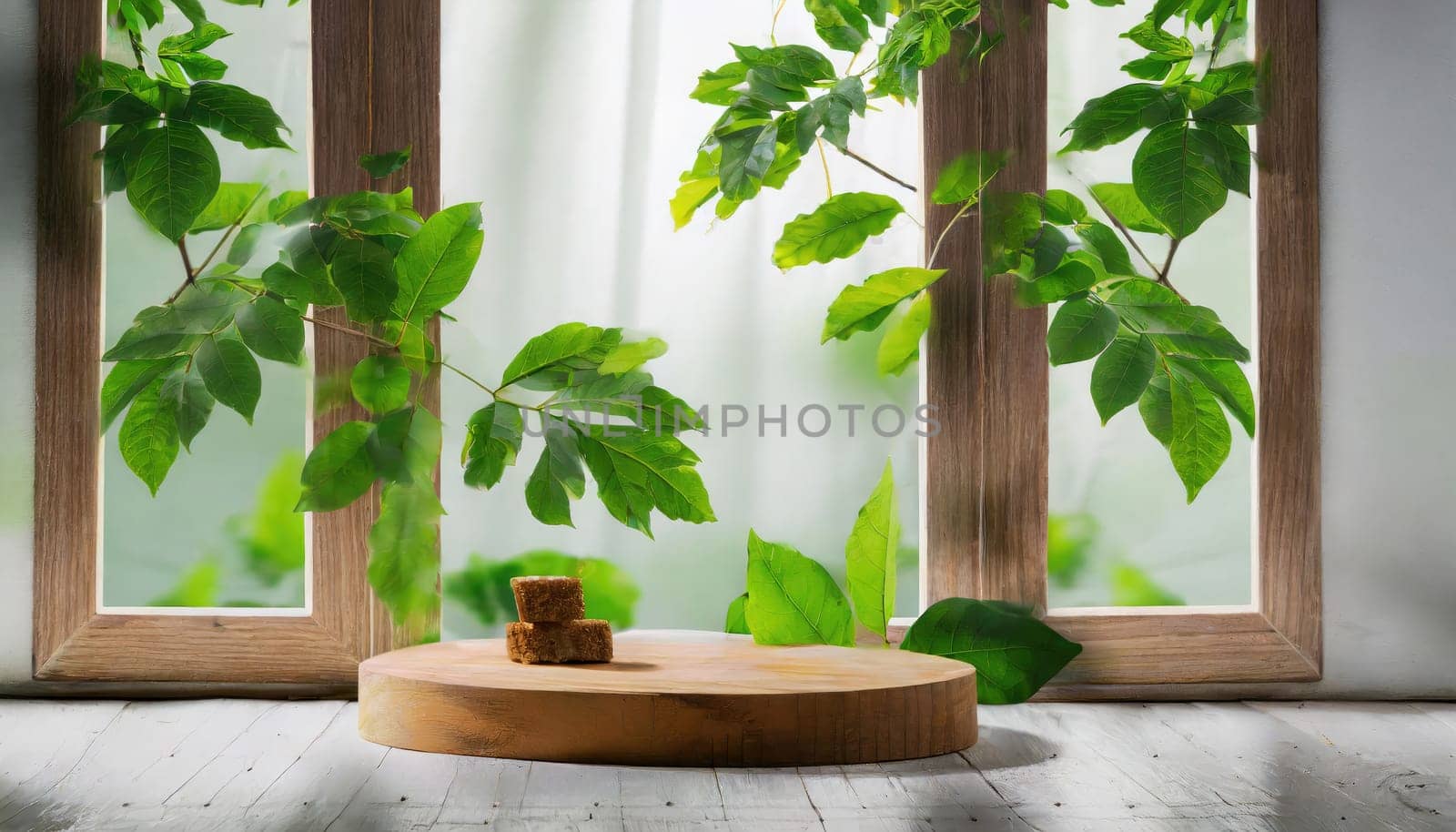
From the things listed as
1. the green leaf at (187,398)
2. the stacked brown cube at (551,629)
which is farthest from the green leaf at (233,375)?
the stacked brown cube at (551,629)

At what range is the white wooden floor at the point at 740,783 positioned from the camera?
707mm

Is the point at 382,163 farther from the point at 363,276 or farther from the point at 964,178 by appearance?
the point at 964,178

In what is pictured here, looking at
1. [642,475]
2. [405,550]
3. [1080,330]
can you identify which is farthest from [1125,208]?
[405,550]

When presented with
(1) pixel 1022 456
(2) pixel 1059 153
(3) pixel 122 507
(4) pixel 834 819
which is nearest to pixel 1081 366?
(1) pixel 1022 456

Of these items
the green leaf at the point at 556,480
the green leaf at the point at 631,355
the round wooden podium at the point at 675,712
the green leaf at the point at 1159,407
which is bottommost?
the round wooden podium at the point at 675,712

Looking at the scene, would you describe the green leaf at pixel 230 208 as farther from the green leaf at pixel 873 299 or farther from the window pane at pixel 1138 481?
the window pane at pixel 1138 481

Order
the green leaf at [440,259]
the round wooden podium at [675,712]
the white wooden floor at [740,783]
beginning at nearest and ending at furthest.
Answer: the white wooden floor at [740,783] → the round wooden podium at [675,712] → the green leaf at [440,259]

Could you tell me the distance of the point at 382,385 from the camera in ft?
3.59

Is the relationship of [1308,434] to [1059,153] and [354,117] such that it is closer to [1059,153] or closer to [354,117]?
[1059,153]

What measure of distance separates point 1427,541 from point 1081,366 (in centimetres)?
41

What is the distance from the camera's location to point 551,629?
96 centimetres

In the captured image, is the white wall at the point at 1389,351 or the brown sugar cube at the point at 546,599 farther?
the white wall at the point at 1389,351

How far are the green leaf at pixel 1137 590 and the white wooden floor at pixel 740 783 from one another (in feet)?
0.55

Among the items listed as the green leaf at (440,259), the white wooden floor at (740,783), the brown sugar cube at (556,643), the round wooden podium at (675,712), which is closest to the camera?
the white wooden floor at (740,783)
